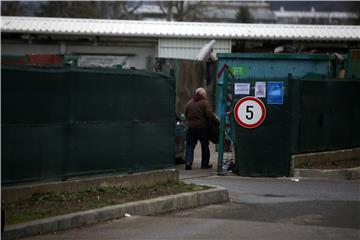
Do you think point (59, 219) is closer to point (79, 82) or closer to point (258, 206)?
point (79, 82)

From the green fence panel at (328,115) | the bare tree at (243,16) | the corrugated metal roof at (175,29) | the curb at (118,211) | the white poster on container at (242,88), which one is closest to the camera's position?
the curb at (118,211)

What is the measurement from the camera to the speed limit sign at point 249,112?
12.8 m

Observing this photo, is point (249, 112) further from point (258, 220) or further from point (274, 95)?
point (258, 220)

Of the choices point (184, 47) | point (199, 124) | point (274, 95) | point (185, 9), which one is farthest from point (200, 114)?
point (185, 9)

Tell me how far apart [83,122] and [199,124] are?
17.5 ft

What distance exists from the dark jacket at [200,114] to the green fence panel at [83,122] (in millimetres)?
3442

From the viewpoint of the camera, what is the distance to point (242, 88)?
13.2 metres

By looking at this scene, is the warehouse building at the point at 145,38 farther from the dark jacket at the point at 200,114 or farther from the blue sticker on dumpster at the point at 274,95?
the blue sticker on dumpster at the point at 274,95

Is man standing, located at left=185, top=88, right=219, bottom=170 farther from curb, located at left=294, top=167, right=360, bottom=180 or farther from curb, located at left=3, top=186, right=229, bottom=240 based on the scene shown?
curb, located at left=3, top=186, right=229, bottom=240

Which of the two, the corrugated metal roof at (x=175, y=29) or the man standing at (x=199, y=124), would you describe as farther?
the corrugated metal roof at (x=175, y=29)

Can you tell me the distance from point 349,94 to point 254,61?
262 cm

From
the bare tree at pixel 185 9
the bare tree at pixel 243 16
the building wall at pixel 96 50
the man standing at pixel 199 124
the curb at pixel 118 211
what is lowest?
the curb at pixel 118 211

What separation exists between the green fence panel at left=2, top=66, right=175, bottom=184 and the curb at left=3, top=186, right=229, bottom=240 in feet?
3.09

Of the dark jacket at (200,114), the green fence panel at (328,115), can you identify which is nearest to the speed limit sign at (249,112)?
the dark jacket at (200,114)
